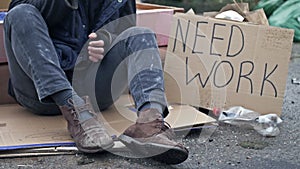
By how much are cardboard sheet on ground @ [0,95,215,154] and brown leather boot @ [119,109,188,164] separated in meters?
0.18

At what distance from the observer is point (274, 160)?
1.88 meters

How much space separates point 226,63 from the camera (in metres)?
2.34

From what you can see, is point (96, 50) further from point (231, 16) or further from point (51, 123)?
point (231, 16)

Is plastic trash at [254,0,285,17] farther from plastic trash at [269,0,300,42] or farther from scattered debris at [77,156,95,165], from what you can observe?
scattered debris at [77,156,95,165]

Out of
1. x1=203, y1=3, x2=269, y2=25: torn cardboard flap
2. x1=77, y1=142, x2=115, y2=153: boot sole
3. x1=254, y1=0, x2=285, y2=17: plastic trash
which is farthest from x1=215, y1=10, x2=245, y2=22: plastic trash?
x1=254, y1=0, x2=285, y2=17: plastic trash

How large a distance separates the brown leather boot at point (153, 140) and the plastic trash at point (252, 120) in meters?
0.52

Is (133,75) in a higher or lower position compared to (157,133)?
higher

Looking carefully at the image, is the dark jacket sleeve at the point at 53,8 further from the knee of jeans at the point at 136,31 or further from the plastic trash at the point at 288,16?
the plastic trash at the point at 288,16

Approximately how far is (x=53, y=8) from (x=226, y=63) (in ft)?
2.61

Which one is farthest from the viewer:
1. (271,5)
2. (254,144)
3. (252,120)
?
(271,5)

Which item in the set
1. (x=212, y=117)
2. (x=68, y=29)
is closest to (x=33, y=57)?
(x=68, y=29)

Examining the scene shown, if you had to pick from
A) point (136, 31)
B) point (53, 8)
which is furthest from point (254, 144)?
point (53, 8)

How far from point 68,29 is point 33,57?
0.25m

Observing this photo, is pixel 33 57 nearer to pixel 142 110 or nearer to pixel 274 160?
pixel 142 110
